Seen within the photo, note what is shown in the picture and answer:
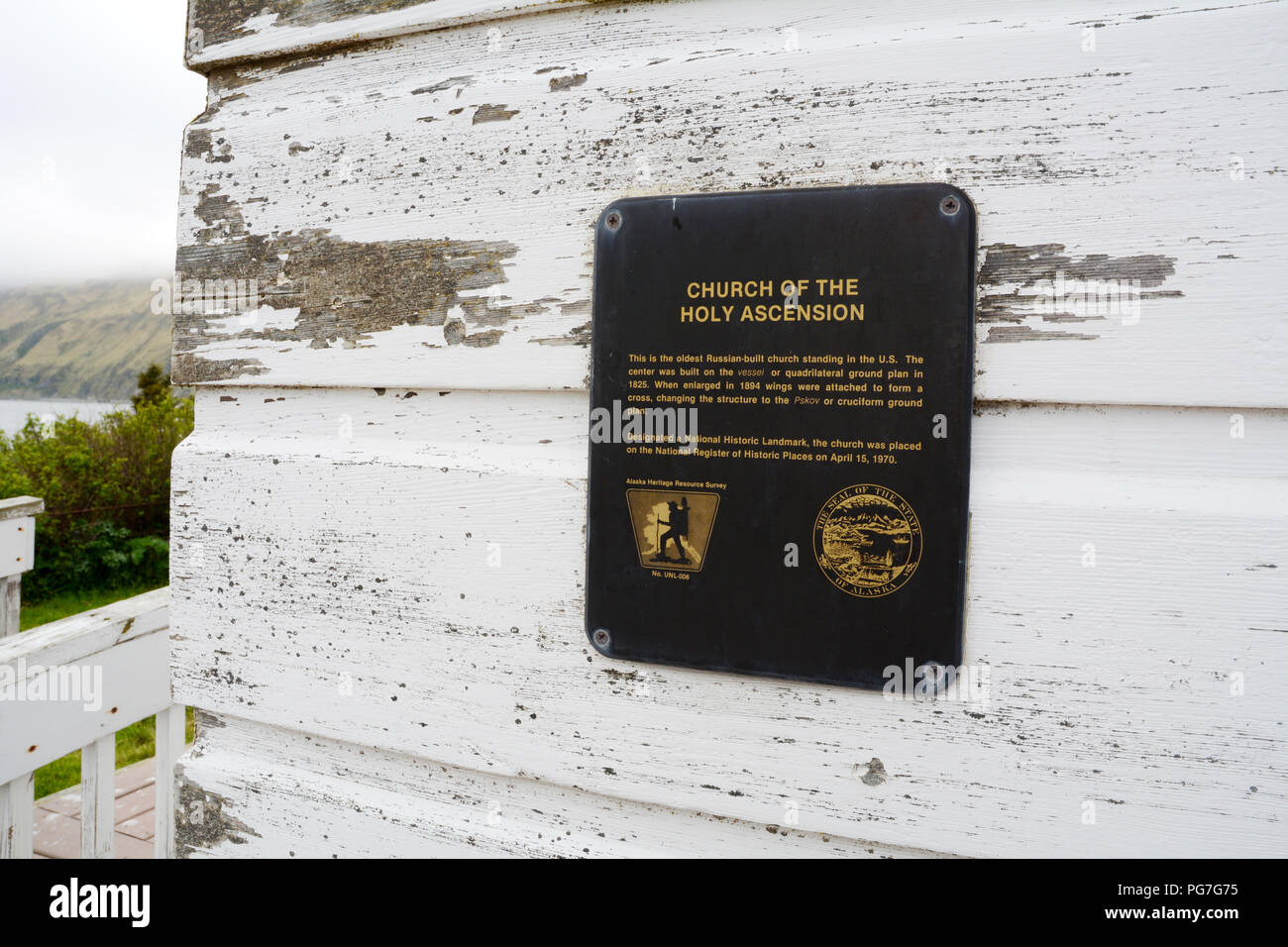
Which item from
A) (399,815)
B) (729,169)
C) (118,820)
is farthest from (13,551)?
(729,169)

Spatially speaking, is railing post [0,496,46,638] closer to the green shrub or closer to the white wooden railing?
the white wooden railing

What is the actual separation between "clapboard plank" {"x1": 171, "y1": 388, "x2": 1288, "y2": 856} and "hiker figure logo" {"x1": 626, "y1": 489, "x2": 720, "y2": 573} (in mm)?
106

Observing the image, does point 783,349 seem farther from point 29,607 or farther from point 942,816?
point 29,607

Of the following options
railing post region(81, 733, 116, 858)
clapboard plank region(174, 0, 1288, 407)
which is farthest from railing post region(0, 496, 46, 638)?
clapboard plank region(174, 0, 1288, 407)

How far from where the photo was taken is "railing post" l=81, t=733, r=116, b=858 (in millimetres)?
1655

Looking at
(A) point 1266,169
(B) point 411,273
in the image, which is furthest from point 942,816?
(B) point 411,273

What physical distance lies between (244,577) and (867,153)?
1.23 meters

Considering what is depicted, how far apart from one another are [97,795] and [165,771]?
0.45 feet

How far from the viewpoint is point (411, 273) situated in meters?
1.17

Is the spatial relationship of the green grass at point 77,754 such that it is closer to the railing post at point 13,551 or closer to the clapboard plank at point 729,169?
the railing post at point 13,551

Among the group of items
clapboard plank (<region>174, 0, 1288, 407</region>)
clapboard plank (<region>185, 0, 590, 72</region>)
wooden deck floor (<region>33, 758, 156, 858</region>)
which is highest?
clapboard plank (<region>185, 0, 590, 72</region>)

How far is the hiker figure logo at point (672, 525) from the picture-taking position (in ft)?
3.35

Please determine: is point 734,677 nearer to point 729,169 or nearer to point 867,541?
point 867,541

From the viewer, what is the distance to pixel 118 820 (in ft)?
11.0
